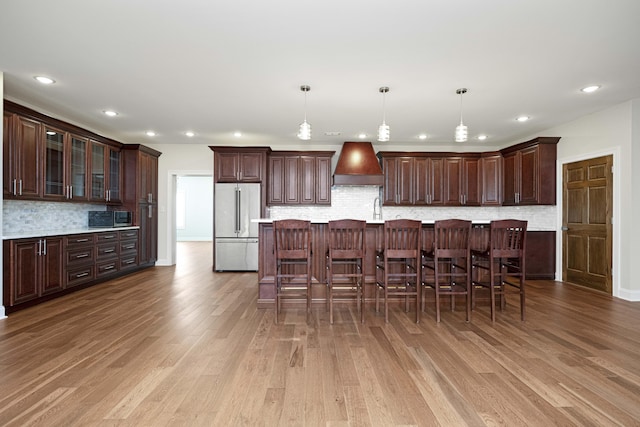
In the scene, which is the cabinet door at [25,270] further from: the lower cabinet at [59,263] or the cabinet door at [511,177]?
the cabinet door at [511,177]

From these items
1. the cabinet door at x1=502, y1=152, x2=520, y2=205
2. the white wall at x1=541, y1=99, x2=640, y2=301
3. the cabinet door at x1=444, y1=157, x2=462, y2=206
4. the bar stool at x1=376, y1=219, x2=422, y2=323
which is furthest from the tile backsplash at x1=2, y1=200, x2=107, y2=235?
the white wall at x1=541, y1=99, x2=640, y2=301

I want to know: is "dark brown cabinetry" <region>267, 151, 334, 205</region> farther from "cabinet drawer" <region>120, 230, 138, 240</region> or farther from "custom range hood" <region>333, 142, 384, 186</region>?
"cabinet drawer" <region>120, 230, 138, 240</region>

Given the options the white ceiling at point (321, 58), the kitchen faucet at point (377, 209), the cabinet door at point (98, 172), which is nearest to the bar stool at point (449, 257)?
the white ceiling at point (321, 58)

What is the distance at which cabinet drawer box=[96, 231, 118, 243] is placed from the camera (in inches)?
198

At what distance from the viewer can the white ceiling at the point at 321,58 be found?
240 cm

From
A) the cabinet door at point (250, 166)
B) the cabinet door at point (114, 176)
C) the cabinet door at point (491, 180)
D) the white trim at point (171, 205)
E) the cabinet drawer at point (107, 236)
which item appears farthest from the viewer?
the white trim at point (171, 205)

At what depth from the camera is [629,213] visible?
168 inches

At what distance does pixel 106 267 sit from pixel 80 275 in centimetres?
59

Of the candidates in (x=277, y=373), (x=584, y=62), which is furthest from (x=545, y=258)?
(x=277, y=373)

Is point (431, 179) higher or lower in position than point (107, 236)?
higher

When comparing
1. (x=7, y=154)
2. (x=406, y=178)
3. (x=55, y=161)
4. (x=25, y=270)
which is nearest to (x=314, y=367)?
(x=25, y=270)

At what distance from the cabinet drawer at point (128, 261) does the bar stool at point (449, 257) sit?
16.0 ft

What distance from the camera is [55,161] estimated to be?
4480mm

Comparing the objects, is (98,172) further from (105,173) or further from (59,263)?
(59,263)
